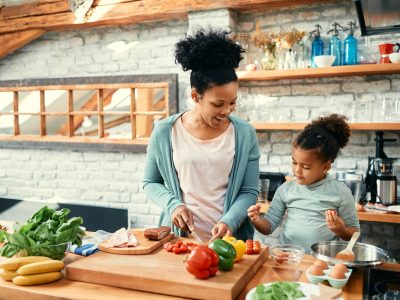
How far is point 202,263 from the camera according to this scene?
1413mm

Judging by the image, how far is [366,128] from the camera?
3320mm

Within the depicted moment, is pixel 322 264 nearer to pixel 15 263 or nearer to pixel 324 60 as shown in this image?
pixel 15 263

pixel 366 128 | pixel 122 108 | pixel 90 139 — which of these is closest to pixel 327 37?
pixel 366 128

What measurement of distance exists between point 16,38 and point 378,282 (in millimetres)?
4433

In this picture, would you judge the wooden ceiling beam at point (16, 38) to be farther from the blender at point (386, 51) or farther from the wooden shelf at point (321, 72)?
the blender at point (386, 51)

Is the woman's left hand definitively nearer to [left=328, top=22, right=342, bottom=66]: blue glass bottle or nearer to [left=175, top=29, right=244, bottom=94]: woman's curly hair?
[left=175, top=29, right=244, bottom=94]: woman's curly hair

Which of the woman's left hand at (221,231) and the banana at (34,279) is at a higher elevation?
the woman's left hand at (221,231)

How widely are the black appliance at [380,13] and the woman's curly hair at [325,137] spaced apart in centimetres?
53

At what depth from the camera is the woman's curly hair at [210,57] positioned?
1943 mm


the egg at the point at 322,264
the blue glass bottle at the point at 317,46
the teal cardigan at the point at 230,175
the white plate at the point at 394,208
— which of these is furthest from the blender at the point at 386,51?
the egg at the point at 322,264

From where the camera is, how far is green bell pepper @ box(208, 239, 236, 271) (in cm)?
149

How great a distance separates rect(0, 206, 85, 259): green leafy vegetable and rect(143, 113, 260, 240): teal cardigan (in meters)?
0.46

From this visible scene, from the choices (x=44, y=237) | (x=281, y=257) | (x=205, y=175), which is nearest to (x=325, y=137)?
(x=205, y=175)

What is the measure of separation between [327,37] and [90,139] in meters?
2.54
